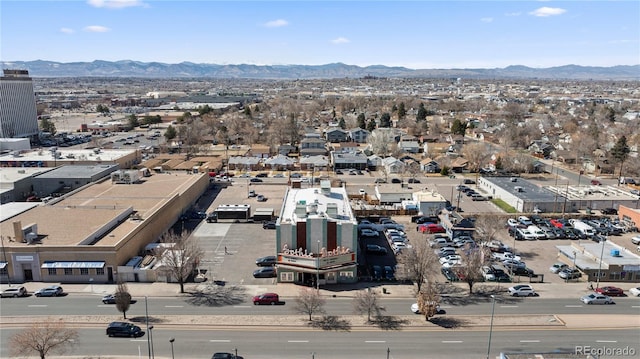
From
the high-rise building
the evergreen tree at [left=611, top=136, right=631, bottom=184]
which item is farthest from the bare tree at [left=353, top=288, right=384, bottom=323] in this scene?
the high-rise building

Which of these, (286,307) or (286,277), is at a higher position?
(286,277)

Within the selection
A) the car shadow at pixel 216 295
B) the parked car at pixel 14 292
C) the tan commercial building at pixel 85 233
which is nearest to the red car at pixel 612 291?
the car shadow at pixel 216 295

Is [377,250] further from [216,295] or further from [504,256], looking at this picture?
[216,295]

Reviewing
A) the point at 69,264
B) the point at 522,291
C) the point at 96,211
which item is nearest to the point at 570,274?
the point at 522,291

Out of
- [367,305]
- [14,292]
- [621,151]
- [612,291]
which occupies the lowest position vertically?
[612,291]

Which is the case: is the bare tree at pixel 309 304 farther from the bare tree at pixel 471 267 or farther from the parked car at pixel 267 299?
the bare tree at pixel 471 267
